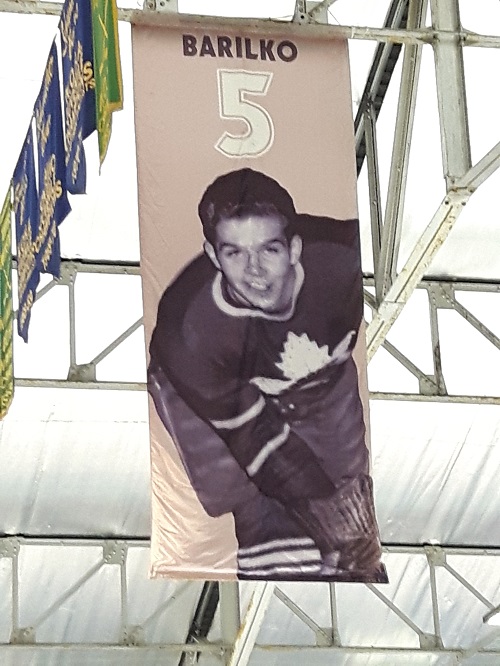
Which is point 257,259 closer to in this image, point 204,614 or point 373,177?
point 373,177

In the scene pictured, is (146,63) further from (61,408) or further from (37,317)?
(61,408)

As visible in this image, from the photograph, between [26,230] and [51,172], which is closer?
[51,172]

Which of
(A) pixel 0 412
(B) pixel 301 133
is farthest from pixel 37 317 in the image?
(B) pixel 301 133

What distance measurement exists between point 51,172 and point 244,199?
114 centimetres

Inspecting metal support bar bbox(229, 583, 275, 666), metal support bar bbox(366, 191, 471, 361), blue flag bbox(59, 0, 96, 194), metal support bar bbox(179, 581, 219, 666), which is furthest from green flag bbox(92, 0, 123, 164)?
metal support bar bbox(179, 581, 219, 666)

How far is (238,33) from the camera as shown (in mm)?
10242

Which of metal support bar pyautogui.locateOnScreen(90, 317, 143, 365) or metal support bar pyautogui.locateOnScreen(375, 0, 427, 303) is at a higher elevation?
metal support bar pyautogui.locateOnScreen(375, 0, 427, 303)

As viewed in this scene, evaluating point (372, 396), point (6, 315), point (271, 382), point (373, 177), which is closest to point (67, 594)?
point (372, 396)

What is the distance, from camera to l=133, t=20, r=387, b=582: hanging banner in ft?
29.5

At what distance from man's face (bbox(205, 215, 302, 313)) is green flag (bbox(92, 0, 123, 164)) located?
1881mm

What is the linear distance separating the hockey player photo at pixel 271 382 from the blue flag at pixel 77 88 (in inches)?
50.4

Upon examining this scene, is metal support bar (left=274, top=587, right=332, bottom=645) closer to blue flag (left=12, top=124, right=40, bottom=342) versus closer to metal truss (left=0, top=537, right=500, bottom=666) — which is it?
metal truss (left=0, top=537, right=500, bottom=666)

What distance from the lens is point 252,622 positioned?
672 inches

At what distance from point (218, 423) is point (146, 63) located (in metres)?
2.31
